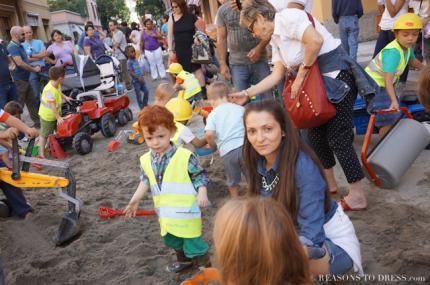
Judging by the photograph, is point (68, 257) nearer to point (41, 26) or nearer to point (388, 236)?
point (388, 236)

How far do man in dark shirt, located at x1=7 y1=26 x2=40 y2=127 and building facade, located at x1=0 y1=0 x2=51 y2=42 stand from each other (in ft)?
43.9

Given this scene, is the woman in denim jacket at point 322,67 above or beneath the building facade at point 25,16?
beneath

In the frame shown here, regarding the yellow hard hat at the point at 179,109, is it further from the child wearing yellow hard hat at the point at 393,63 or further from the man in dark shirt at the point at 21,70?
the man in dark shirt at the point at 21,70

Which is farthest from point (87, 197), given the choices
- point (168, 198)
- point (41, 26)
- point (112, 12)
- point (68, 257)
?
point (112, 12)

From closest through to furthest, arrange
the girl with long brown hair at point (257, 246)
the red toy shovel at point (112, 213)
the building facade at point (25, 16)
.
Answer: the girl with long brown hair at point (257, 246)
the red toy shovel at point (112, 213)
the building facade at point (25, 16)

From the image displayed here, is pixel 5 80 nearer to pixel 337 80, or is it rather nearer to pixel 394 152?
pixel 337 80

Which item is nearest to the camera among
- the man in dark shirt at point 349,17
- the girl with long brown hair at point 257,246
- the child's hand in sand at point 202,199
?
the girl with long brown hair at point 257,246

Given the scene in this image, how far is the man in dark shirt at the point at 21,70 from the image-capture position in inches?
309

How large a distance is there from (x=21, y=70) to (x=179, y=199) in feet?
21.5

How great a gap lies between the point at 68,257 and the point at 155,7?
40550 millimetres

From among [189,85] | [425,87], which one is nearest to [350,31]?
[189,85]

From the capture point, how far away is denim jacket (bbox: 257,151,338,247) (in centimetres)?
188

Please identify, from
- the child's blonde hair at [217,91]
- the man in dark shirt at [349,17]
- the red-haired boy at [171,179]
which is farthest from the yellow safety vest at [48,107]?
the man in dark shirt at [349,17]

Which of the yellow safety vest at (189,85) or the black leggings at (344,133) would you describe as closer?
the black leggings at (344,133)
